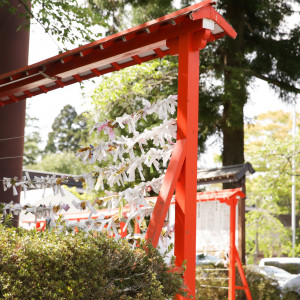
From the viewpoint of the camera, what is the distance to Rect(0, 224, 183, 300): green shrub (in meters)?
2.40

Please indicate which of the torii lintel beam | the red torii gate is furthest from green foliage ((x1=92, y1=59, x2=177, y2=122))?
the red torii gate

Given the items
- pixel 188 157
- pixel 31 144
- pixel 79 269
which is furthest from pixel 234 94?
pixel 31 144

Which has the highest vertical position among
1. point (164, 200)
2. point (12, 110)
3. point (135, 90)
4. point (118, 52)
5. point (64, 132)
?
point (64, 132)

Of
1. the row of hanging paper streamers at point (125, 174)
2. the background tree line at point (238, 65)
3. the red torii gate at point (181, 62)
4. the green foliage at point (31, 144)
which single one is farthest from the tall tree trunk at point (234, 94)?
→ the green foliage at point (31, 144)

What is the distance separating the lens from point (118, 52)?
3.90 metres

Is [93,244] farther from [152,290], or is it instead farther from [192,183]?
[192,183]

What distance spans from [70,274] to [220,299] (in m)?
6.82

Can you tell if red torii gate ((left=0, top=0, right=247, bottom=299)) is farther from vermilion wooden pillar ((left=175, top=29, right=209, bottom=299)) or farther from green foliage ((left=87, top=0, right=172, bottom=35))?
green foliage ((left=87, top=0, right=172, bottom=35))

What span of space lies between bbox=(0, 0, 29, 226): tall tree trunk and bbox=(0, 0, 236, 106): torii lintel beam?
147 cm

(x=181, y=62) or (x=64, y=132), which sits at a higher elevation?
(x=64, y=132)

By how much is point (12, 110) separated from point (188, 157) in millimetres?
3851

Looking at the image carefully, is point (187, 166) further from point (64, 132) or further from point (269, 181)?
point (64, 132)

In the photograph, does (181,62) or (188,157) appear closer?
(188,157)

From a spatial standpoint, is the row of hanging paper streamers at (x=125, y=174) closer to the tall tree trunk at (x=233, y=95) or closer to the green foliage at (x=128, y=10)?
the tall tree trunk at (x=233, y=95)
